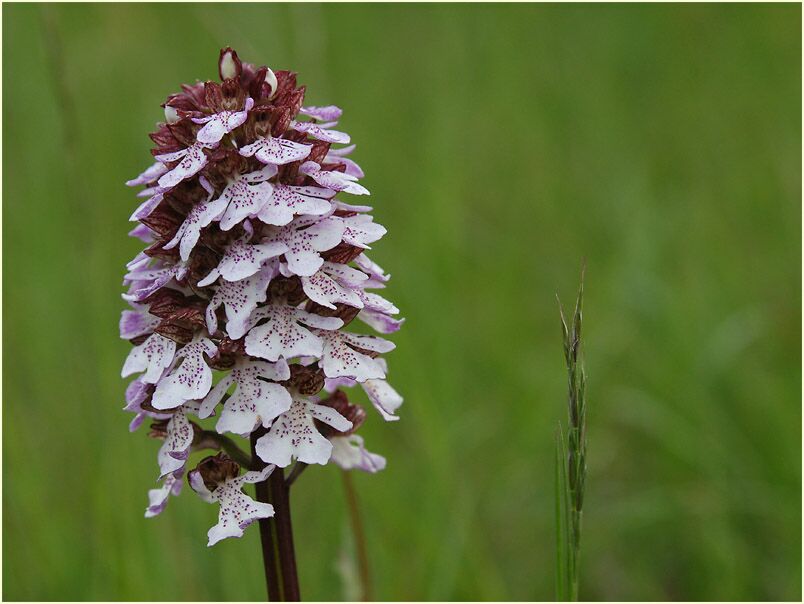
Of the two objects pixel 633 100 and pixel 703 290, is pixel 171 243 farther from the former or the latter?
pixel 633 100

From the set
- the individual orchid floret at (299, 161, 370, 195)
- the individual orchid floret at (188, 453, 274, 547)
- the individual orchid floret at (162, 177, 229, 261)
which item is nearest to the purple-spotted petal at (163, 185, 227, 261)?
the individual orchid floret at (162, 177, 229, 261)

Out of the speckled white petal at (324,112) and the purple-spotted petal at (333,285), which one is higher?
the speckled white petal at (324,112)

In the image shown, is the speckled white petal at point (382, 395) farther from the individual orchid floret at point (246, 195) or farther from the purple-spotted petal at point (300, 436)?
the individual orchid floret at point (246, 195)

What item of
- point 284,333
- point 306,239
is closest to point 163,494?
point 284,333

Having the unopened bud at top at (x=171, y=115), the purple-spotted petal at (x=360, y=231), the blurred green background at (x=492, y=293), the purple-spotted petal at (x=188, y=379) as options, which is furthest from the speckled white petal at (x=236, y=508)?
the blurred green background at (x=492, y=293)

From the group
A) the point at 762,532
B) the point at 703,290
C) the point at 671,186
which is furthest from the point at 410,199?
the point at 762,532

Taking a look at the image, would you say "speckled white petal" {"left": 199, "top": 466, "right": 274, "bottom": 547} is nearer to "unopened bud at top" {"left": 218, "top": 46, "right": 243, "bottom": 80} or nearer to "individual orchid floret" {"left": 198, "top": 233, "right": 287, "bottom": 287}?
"individual orchid floret" {"left": 198, "top": 233, "right": 287, "bottom": 287}

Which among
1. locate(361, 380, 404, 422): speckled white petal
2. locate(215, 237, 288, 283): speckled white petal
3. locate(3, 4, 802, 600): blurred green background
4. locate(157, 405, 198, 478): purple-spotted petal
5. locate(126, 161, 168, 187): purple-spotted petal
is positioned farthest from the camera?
locate(3, 4, 802, 600): blurred green background
